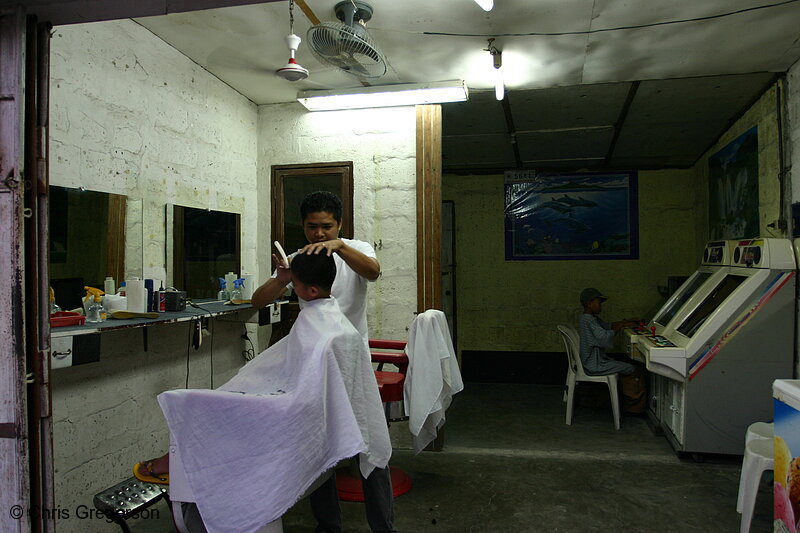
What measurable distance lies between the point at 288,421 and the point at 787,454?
1.70m

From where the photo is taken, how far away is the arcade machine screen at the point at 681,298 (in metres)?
4.02

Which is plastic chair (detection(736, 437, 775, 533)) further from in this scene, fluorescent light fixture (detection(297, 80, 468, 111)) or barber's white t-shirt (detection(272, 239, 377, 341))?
fluorescent light fixture (detection(297, 80, 468, 111))

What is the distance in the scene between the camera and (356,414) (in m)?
1.82

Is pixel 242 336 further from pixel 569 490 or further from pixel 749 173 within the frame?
pixel 749 173

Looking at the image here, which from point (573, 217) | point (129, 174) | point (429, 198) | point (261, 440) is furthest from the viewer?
point (573, 217)

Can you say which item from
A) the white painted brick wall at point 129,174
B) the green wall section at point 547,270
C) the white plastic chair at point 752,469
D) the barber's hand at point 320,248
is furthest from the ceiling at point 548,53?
the white plastic chair at point 752,469

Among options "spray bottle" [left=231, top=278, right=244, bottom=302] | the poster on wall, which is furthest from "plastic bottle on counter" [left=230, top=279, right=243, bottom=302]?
the poster on wall

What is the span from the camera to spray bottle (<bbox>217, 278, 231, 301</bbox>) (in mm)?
3209

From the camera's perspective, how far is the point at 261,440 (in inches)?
61.9

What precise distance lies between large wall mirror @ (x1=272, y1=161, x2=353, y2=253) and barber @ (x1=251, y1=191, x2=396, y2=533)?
1143mm

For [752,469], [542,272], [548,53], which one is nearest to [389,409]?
[752,469]

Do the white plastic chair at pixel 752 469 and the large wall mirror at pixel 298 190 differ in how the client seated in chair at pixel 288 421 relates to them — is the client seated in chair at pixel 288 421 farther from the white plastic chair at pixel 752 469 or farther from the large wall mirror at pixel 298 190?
the large wall mirror at pixel 298 190

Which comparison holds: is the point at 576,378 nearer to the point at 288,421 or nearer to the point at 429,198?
the point at 429,198

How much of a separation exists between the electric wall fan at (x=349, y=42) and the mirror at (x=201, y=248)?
1.22 metres
